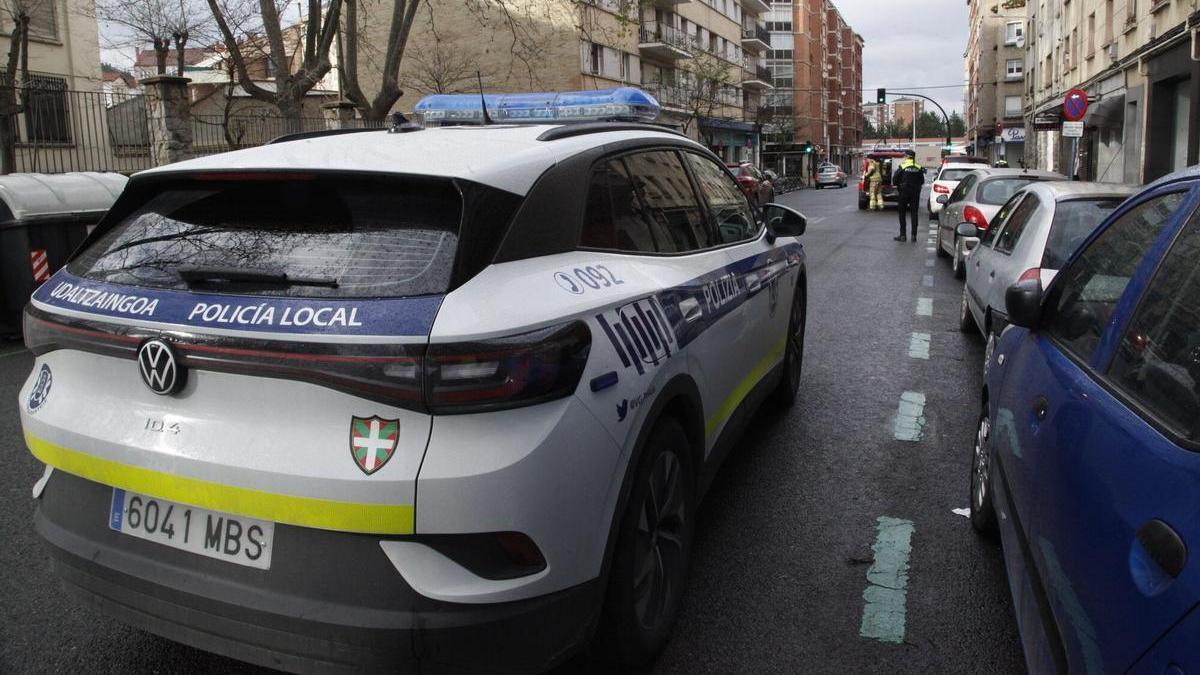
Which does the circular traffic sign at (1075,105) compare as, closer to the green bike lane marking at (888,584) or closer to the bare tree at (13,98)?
the green bike lane marking at (888,584)

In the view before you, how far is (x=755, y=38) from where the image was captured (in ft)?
241

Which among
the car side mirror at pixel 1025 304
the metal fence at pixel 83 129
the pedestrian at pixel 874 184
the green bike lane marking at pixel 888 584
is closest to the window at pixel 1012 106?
the pedestrian at pixel 874 184

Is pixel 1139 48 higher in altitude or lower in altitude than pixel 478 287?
higher

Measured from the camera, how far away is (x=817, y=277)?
506 inches

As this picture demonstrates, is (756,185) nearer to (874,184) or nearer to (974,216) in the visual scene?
(874,184)

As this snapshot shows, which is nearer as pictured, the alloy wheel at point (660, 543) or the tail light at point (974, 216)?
the alloy wheel at point (660, 543)

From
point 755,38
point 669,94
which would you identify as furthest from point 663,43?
point 755,38

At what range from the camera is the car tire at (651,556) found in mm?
2719

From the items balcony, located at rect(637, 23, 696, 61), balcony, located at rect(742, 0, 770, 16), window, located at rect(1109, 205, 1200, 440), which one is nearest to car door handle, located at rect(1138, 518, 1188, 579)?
window, located at rect(1109, 205, 1200, 440)

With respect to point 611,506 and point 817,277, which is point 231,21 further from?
point 611,506

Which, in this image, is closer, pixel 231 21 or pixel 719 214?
pixel 719 214

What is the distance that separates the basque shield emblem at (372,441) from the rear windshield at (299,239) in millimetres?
309

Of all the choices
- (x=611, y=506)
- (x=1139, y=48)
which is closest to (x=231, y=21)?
(x=1139, y=48)

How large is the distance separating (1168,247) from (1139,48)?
24.9m
